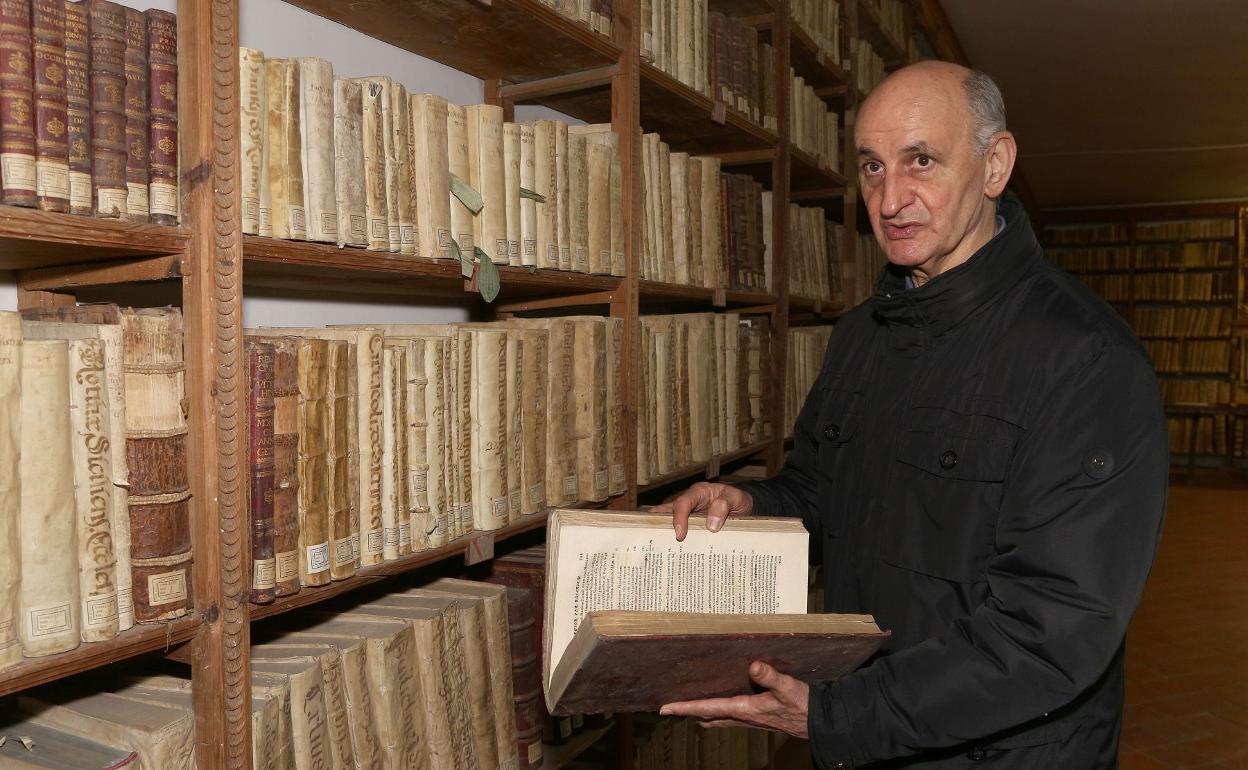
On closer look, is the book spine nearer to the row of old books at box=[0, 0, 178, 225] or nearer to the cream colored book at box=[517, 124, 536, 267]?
the row of old books at box=[0, 0, 178, 225]

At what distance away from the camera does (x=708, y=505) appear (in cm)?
163

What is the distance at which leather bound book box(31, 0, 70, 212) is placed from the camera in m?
0.99

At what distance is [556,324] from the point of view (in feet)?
5.97

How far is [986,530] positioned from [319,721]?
1.05 meters

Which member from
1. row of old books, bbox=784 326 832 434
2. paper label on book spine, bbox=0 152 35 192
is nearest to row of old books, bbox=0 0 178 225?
paper label on book spine, bbox=0 152 35 192

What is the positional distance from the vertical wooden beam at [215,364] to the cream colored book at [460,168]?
47cm

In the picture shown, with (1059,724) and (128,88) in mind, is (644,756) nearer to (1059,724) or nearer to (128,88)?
(1059,724)

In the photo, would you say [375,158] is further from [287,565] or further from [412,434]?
[287,565]

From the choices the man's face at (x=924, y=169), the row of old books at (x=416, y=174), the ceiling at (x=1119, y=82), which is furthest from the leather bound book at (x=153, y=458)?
the ceiling at (x=1119, y=82)

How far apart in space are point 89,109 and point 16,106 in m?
0.08

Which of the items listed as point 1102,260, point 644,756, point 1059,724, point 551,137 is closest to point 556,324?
point 551,137

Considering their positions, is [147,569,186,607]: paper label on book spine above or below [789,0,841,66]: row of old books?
below

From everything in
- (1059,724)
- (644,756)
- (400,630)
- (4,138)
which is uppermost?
(4,138)

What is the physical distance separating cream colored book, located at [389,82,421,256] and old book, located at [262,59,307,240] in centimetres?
19
